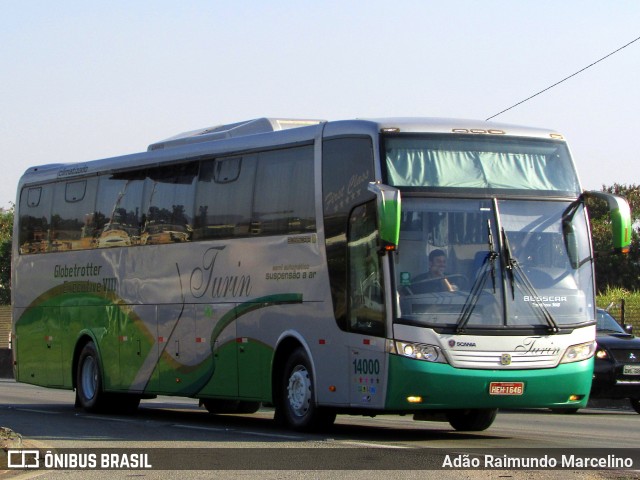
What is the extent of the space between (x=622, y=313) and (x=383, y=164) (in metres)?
16.0

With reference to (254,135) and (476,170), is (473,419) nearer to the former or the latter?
(476,170)

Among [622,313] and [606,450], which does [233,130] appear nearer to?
[606,450]

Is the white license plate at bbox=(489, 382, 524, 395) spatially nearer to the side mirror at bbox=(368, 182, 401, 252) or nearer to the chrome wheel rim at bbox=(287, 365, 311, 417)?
the side mirror at bbox=(368, 182, 401, 252)

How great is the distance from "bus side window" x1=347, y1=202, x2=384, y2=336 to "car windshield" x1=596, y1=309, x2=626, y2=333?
9158 millimetres

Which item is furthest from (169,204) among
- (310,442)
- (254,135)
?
(310,442)

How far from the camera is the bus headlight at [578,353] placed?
14.7 metres

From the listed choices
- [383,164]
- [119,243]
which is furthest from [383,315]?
[119,243]

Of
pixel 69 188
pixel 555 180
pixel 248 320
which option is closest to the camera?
pixel 555 180

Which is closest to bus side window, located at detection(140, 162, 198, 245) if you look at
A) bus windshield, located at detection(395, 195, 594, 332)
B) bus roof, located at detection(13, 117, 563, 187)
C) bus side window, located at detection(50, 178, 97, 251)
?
bus roof, located at detection(13, 117, 563, 187)

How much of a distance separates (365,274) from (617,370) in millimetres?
8128

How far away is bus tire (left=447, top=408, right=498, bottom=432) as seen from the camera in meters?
16.2

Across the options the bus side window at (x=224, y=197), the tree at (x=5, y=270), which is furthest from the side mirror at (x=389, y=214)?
the tree at (x=5, y=270)

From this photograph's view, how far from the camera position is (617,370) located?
69.9 ft

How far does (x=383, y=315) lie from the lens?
1431 centimetres
